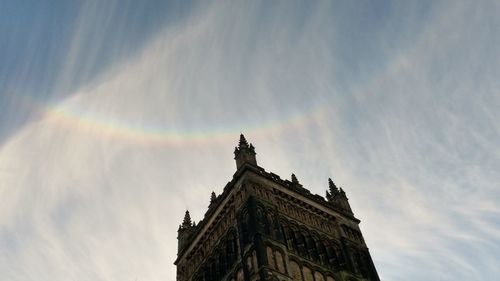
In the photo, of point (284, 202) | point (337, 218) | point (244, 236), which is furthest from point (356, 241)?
point (244, 236)

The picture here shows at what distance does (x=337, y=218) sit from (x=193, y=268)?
1175 centimetres

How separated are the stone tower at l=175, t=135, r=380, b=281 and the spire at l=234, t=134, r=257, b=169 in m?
0.08

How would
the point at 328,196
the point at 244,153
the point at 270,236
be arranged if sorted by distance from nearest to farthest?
the point at 270,236
the point at 244,153
the point at 328,196

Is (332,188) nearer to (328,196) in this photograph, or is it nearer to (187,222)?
(328,196)

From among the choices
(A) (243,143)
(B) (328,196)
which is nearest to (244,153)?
(A) (243,143)

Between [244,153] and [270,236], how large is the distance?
33.5 feet

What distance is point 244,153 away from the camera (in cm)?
4506

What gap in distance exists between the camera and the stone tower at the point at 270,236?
1400 inches

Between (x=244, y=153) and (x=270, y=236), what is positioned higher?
(x=244, y=153)

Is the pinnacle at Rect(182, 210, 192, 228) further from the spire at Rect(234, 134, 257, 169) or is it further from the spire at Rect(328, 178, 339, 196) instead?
the spire at Rect(328, 178, 339, 196)

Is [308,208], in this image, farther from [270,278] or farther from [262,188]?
[270,278]

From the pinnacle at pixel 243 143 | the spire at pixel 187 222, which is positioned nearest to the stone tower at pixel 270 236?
the pinnacle at pixel 243 143

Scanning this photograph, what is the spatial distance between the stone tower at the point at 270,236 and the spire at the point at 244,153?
8cm

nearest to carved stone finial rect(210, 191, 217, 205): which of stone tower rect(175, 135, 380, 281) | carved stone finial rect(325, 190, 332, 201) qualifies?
stone tower rect(175, 135, 380, 281)
